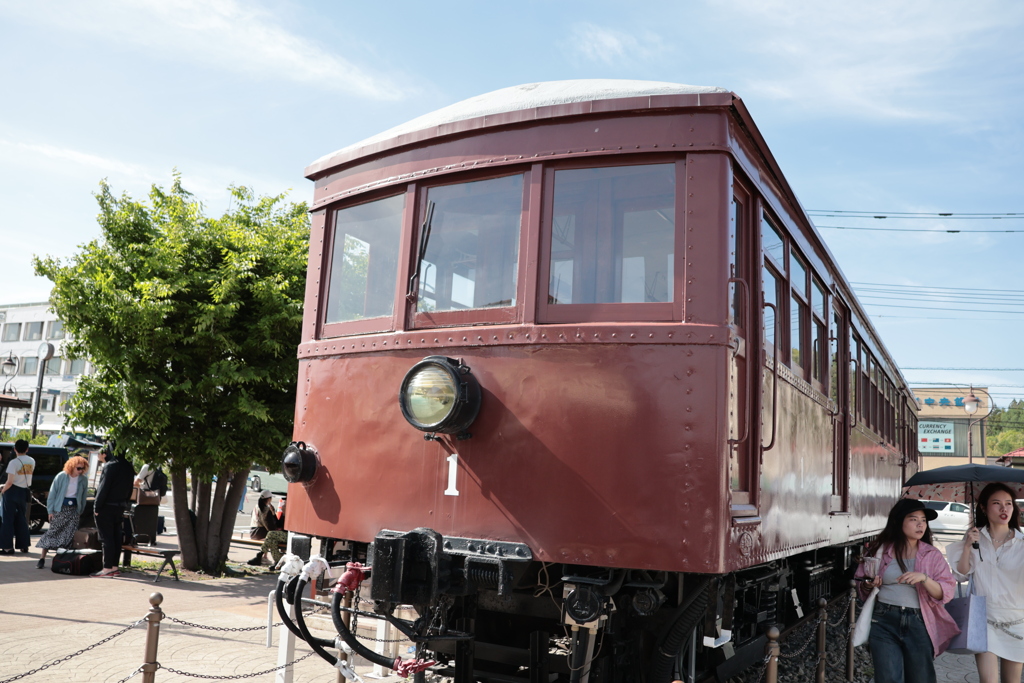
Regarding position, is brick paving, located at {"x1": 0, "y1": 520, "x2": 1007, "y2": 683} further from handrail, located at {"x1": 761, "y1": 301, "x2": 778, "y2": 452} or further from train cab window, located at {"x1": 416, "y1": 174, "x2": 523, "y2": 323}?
handrail, located at {"x1": 761, "y1": 301, "x2": 778, "y2": 452}

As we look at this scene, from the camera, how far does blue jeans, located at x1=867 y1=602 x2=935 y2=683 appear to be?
16.7ft

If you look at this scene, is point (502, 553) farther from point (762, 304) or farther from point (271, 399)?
point (271, 399)

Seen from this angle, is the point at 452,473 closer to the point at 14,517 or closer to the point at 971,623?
the point at 971,623

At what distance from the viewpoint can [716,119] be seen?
3939 mm

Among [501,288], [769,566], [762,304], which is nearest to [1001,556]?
[769,566]

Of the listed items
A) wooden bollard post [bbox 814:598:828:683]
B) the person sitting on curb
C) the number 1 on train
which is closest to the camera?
the number 1 on train

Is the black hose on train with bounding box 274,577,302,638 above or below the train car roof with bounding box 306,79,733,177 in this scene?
below

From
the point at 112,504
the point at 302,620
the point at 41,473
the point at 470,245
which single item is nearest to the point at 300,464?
the point at 302,620

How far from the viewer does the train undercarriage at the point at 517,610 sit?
3.74 meters

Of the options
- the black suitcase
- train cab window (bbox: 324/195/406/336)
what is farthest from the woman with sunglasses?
train cab window (bbox: 324/195/406/336)

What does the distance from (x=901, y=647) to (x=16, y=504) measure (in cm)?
1120

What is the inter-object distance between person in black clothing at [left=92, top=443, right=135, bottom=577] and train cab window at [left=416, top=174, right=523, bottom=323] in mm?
6873

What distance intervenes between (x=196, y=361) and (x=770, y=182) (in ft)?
23.5

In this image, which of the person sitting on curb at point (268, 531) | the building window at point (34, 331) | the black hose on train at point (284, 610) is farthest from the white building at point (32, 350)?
the black hose on train at point (284, 610)
